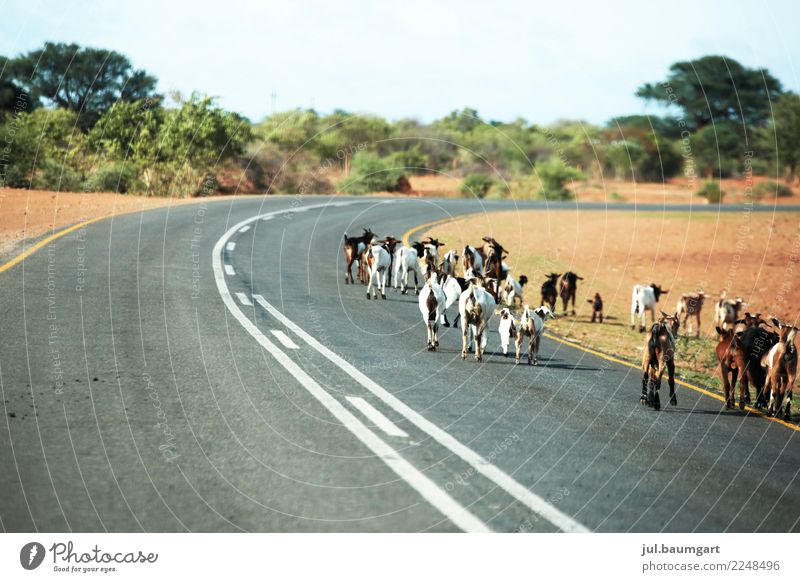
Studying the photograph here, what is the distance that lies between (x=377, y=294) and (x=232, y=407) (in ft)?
33.7

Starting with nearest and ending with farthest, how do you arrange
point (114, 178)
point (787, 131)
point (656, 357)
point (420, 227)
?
point (656, 357) < point (420, 227) < point (114, 178) < point (787, 131)

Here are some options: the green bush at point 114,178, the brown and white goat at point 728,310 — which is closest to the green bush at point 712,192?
the green bush at point 114,178

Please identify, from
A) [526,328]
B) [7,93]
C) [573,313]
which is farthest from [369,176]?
[526,328]

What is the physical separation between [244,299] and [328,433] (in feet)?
29.6

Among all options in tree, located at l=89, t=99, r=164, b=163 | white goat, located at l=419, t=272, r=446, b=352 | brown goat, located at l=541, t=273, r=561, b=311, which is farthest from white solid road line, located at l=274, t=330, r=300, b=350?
tree, located at l=89, t=99, r=164, b=163

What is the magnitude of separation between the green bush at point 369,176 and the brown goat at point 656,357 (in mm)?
44455

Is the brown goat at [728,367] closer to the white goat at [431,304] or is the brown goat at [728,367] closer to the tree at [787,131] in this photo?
the white goat at [431,304]

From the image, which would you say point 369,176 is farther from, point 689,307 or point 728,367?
point 728,367

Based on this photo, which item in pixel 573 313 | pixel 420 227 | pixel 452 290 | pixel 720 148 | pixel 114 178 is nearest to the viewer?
pixel 452 290

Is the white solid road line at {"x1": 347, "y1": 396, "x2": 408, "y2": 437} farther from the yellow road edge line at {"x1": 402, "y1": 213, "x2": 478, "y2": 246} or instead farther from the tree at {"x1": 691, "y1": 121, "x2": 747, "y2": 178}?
the tree at {"x1": 691, "y1": 121, "x2": 747, "y2": 178}

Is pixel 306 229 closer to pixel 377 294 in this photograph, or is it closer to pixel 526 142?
pixel 377 294

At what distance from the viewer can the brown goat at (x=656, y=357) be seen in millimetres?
10500

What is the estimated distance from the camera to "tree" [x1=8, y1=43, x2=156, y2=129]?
105 ft

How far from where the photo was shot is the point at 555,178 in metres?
67.1
